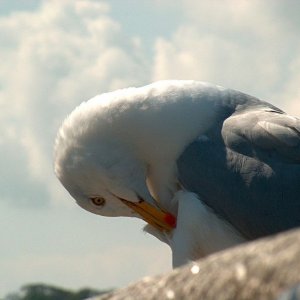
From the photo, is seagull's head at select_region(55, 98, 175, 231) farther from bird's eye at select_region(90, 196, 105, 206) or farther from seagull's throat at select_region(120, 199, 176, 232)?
bird's eye at select_region(90, 196, 105, 206)

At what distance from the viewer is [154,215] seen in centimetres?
1216

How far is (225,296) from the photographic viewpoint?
4.81 m

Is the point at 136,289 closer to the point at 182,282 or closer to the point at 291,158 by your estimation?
the point at 182,282

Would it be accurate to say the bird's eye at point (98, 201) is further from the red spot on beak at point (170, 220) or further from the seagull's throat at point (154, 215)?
the red spot on beak at point (170, 220)

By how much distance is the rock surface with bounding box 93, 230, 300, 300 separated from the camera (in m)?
4.59

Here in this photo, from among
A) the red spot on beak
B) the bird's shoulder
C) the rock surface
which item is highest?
the bird's shoulder

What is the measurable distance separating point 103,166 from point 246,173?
56.9 inches

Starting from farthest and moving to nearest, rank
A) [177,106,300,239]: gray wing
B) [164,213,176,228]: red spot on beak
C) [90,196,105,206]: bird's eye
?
[90,196,105,206]: bird's eye < [164,213,176,228]: red spot on beak < [177,106,300,239]: gray wing

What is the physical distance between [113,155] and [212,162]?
3.53 ft

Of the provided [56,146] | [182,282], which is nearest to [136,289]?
[182,282]

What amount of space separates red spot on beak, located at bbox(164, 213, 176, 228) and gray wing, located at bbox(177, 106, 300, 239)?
49 cm

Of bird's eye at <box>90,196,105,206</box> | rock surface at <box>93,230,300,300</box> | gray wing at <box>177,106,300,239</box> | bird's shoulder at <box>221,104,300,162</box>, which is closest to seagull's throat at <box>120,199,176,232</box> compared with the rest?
bird's eye at <box>90,196,105,206</box>

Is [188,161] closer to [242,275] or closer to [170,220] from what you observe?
[170,220]

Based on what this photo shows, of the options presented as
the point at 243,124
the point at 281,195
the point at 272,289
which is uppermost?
the point at 243,124
